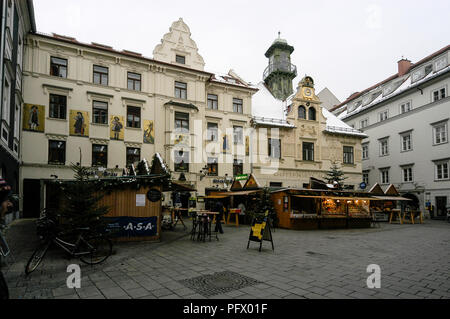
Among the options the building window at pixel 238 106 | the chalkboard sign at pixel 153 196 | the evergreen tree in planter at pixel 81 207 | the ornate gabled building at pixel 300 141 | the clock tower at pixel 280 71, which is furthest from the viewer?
the clock tower at pixel 280 71

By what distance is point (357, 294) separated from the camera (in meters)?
5.46

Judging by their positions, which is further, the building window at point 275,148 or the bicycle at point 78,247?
the building window at point 275,148

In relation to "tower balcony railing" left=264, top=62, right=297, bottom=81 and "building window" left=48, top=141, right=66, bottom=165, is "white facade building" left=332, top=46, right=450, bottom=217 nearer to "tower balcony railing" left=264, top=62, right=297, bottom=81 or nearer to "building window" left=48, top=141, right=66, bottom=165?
"tower balcony railing" left=264, top=62, right=297, bottom=81

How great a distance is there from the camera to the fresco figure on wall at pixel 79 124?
2327 cm

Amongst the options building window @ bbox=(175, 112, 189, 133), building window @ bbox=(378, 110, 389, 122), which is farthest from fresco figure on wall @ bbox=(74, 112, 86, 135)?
building window @ bbox=(378, 110, 389, 122)

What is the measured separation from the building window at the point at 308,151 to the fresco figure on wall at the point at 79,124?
21959mm

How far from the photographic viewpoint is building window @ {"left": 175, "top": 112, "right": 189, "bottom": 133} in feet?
88.0

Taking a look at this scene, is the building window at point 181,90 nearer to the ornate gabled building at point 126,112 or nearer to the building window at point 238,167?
the ornate gabled building at point 126,112

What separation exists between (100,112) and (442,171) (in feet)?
107

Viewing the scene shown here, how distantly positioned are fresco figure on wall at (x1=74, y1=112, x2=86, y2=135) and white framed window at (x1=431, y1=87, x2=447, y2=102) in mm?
33589

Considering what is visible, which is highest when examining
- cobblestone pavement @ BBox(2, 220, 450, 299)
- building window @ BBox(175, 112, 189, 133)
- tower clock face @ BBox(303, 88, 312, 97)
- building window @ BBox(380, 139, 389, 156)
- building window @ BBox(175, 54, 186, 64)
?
building window @ BBox(175, 54, 186, 64)

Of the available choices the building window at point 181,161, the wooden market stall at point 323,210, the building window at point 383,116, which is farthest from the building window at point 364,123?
the building window at point 181,161

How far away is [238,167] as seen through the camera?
29359 millimetres

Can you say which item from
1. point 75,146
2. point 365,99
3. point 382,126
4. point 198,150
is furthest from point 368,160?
point 75,146
